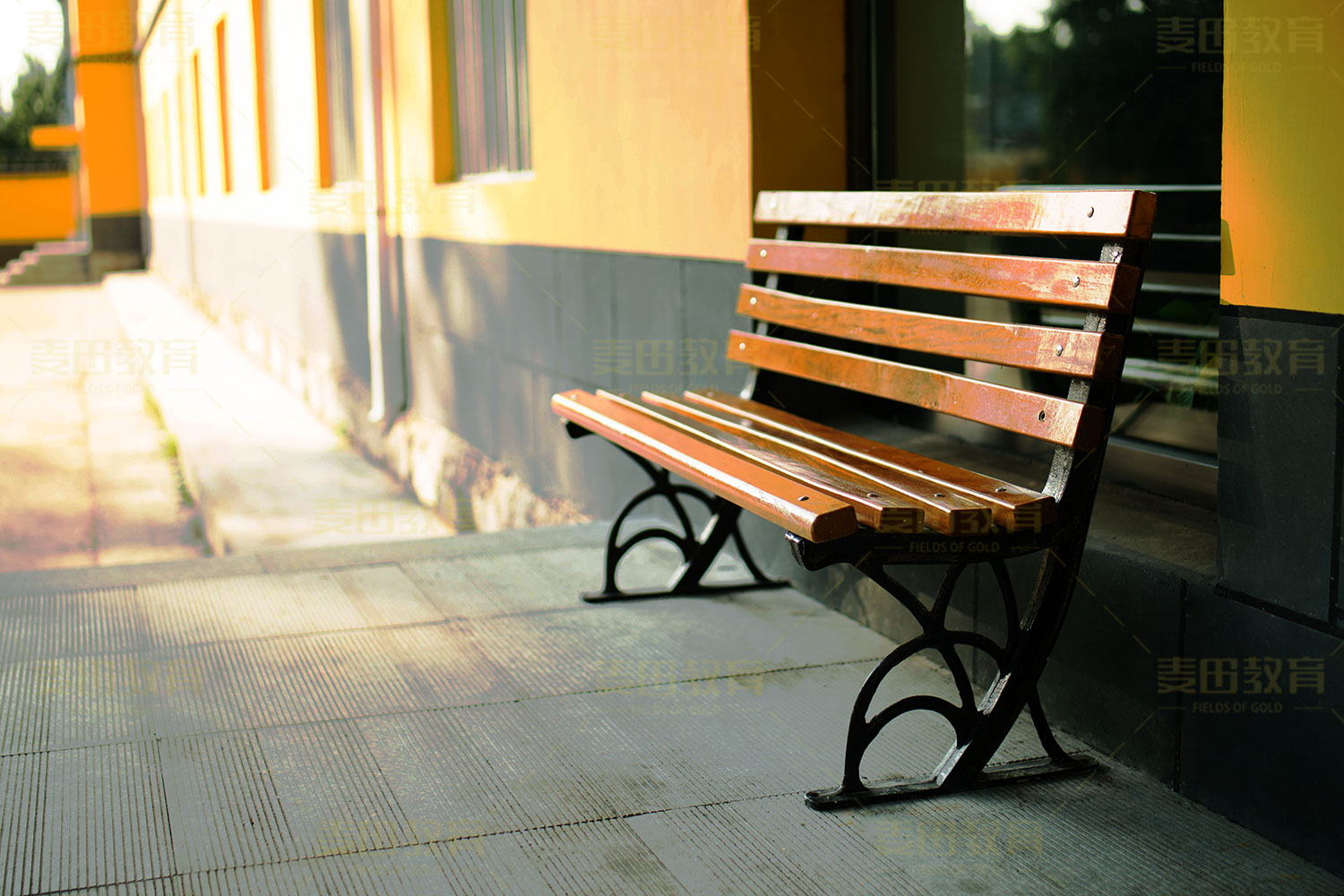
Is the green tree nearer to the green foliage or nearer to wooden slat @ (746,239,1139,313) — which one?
the green foliage

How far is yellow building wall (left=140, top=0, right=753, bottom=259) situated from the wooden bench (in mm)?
1052

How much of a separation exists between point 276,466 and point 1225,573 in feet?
24.0

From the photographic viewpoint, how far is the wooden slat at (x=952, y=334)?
2.28 m

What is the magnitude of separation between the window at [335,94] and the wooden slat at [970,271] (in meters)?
6.99

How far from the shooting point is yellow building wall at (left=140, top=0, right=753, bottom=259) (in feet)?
13.4

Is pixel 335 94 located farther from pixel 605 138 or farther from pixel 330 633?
pixel 330 633

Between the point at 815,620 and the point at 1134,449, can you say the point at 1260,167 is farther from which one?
the point at 815,620

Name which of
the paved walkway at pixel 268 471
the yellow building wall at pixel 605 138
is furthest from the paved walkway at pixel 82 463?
the yellow building wall at pixel 605 138

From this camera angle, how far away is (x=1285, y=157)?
209 centimetres

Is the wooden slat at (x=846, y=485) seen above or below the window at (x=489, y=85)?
below

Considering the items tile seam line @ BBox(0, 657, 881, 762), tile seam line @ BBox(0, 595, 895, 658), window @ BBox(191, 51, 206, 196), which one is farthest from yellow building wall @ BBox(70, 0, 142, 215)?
tile seam line @ BBox(0, 657, 881, 762)

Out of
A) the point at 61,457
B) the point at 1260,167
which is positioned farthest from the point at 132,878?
the point at 61,457

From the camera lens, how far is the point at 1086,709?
2.62 meters

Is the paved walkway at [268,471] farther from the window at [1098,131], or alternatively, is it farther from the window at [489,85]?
the window at [1098,131]
